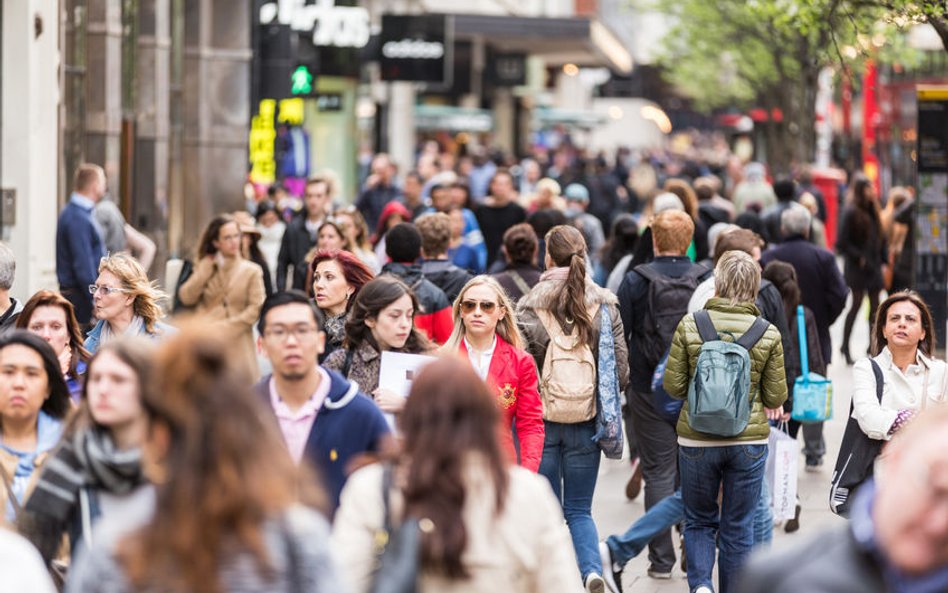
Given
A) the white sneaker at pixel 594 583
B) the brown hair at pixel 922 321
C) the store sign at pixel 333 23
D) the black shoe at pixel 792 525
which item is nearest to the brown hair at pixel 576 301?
the white sneaker at pixel 594 583

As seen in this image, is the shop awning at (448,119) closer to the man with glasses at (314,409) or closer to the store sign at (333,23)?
the store sign at (333,23)

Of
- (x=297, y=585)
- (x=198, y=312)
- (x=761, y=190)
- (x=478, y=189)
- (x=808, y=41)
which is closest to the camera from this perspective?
(x=297, y=585)

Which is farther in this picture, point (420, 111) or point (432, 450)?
point (420, 111)

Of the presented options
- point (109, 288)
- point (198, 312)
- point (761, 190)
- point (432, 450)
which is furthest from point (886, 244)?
point (432, 450)

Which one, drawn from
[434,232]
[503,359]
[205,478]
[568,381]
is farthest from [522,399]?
[205,478]

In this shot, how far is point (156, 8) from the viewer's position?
1947cm

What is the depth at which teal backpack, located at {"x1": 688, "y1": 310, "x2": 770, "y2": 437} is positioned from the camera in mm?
8586

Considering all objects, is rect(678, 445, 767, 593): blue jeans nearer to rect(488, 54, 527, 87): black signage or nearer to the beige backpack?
the beige backpack

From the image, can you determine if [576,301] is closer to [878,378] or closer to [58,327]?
[878,378]

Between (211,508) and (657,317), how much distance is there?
6.81 metres

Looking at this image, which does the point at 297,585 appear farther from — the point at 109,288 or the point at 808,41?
the point at 808,41

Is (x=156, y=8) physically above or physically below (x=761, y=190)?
above

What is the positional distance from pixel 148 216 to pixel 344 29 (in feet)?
17.5

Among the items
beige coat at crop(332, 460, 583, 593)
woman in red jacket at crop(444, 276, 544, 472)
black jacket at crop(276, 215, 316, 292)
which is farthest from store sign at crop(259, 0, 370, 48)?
beige coat at crop(332, 460, 583, 593)
